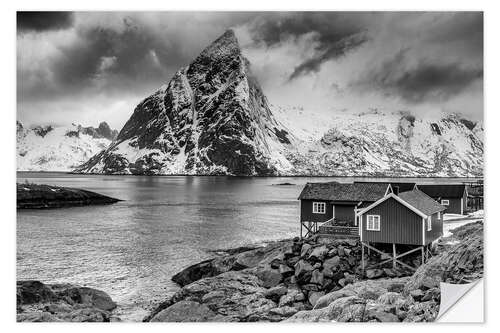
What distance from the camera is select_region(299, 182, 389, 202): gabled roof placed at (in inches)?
1000

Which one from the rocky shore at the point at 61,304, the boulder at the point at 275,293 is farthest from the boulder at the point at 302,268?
the rocky shore at the point at 61,304

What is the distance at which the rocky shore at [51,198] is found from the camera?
44.2 metres

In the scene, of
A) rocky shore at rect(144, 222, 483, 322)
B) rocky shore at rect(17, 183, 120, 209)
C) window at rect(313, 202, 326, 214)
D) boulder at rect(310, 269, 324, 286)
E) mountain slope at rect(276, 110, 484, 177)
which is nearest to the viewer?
rocky shore at rect(144, 222, 483, 322)

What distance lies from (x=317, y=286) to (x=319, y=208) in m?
9.51

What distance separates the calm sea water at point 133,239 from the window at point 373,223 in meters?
9.86

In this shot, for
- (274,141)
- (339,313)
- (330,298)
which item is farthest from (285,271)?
(274,141)

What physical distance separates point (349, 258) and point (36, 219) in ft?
105

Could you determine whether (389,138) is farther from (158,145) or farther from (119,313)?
(158,145)

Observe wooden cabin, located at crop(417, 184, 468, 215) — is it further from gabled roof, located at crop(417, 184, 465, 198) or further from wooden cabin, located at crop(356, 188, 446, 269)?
wooden cabin, located at crop(356, 188, 446, 269)

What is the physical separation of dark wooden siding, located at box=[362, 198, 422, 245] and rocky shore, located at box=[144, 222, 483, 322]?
1.56 meters

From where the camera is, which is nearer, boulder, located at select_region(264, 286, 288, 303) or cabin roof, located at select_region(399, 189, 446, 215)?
boulder, located at select_region(264, 286, 288, 303)

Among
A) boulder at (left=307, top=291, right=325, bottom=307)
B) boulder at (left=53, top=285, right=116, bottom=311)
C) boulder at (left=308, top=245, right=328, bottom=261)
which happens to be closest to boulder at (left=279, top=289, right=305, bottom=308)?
boulder at (left=307, top=291, right=325, bottom=307)

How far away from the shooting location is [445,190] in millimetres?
39938

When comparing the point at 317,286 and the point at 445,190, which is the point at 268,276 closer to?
the point at 317,286
